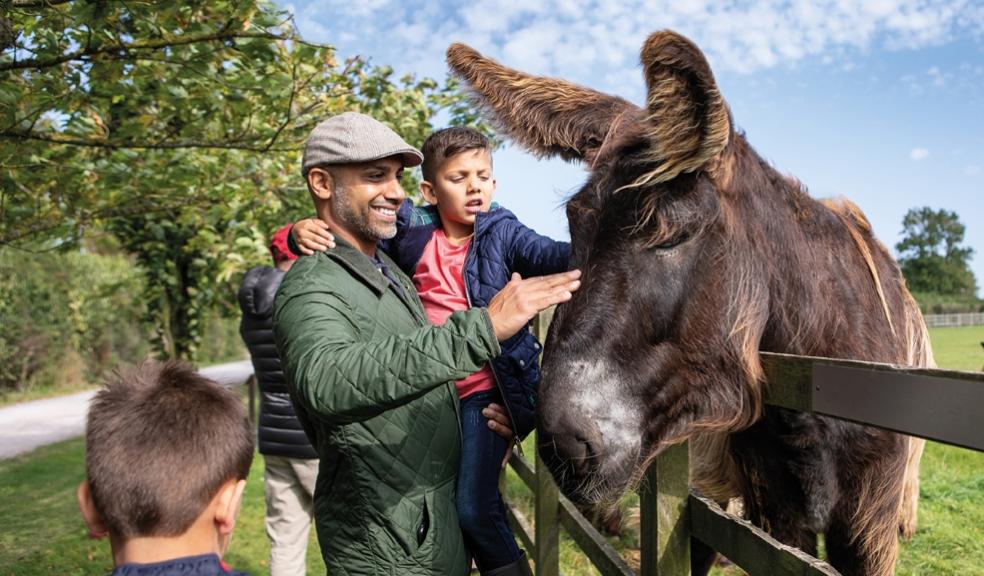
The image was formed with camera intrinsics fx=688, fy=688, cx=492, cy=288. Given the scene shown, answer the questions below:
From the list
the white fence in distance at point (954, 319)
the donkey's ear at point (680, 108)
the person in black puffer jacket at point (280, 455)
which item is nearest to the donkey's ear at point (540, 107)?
the donkey's ear at point (680, 108)

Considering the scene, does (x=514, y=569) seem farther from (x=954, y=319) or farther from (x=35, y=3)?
(x=954, y=319)

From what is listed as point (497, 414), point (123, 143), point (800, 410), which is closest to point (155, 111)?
point (123, 143)

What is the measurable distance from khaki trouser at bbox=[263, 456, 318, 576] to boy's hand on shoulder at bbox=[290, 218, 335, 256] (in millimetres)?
2632

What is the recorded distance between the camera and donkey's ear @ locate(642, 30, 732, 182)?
185 cm

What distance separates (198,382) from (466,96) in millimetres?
1730

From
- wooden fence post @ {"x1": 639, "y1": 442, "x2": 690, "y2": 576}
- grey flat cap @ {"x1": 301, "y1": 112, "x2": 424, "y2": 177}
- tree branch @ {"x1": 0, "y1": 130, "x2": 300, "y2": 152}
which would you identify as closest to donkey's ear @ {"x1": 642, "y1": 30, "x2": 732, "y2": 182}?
grey flat cap @ {"x1": 301, "y1": 112, "x2": 424, "y2": 177}

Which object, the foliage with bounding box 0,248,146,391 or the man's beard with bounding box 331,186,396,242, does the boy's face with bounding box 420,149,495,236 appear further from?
the foliage with bounding box 0,248,146,391

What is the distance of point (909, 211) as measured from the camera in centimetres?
9100

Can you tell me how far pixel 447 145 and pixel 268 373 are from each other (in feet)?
8.52

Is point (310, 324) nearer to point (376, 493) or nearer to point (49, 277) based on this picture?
point (376, 493)

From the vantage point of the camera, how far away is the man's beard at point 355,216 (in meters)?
2.40

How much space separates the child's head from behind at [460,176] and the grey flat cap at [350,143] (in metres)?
0.57

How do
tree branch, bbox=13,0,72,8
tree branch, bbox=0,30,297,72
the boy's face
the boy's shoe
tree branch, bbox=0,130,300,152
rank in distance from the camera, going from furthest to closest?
tree branch, bbox=0,130,300,152 < tree branch, bbox=0,30,297,72 < the boy's face < tree branch, bbox=13,0,72,8 < the boy's shoe

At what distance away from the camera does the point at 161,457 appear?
151 cm
